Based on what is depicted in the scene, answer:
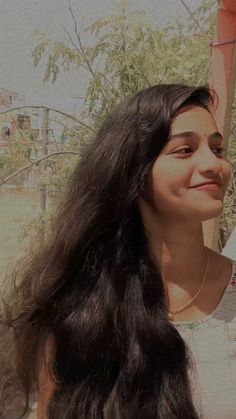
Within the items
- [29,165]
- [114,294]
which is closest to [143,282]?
[114,294]

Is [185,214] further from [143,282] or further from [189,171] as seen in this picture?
[143,282]

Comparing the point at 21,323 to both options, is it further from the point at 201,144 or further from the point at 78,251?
the point at 201,144

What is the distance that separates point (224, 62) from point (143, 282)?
1287mm

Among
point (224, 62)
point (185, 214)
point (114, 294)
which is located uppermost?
point (224, 62)

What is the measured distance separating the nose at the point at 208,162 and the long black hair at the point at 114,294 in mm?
80

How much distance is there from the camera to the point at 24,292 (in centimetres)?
124

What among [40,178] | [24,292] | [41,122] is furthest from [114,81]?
[24,292]

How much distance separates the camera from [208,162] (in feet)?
2.96

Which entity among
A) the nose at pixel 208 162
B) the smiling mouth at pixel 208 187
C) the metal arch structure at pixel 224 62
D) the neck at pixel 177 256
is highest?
the metal arch structure at pixel 224 62

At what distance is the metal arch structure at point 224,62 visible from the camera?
1969 mm

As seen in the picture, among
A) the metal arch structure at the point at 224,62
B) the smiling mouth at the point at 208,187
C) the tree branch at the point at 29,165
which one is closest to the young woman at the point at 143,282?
the smiling mouth at the point at 208,187

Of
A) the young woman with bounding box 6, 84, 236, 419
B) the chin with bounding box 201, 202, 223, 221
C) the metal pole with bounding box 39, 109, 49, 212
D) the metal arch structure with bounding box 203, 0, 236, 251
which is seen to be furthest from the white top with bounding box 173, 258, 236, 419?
the metal pole with bounding box 39, 109, 49, 212

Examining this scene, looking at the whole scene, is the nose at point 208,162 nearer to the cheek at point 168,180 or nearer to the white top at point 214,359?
the cheek at point 168,180

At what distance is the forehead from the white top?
361mm
